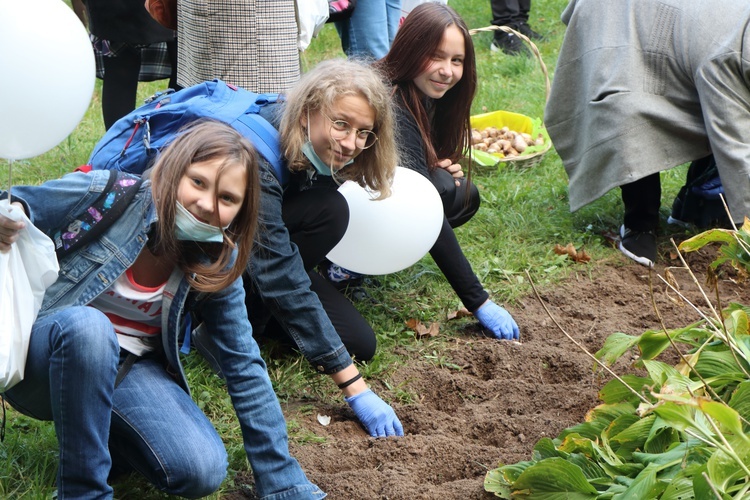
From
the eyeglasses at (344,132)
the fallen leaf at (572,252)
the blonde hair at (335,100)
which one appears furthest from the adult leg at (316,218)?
the fallen leaf at (572,252)

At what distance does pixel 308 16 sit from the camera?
3344 mm

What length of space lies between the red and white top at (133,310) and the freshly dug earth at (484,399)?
0.53m

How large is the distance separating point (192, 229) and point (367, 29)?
8.29ft

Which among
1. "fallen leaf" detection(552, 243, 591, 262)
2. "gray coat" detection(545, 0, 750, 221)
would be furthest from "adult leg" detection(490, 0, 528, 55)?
"fallen leaf" detection(552, 243, 591, 262)

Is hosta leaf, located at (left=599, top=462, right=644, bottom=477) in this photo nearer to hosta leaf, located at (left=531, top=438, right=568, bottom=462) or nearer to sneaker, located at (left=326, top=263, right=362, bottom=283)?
hosta leaf, located at (left=531, top=438, right=568, bottom=462)

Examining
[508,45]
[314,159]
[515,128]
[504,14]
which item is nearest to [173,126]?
[314,159]

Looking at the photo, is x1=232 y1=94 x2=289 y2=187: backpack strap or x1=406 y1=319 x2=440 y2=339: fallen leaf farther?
x1=406 y1=319 x2=440 y2=339: fallen leaf

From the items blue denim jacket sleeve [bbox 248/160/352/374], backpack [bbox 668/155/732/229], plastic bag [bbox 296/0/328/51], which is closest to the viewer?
blue denim jacket sleeve [bbox 248/160/352/374]

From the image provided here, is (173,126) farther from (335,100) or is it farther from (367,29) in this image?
(367,29)

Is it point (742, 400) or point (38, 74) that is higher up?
point (38, 74)

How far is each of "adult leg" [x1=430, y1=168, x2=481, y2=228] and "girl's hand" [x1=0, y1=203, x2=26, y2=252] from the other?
1.79m

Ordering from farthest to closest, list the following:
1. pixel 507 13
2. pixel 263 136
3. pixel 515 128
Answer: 1. pixel 507 13
2. pixel 515 128
3. pixel 263 136

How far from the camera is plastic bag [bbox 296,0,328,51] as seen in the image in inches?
130

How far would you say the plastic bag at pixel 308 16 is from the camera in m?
3.30
